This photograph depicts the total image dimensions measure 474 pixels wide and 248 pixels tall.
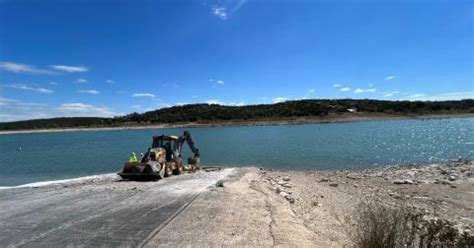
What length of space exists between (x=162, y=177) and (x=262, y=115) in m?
127

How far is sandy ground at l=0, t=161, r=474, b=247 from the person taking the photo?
963 centimetres

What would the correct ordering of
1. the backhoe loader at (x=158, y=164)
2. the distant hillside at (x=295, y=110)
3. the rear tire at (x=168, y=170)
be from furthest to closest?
the distant hillside at (x=295, y=110)
the rear tire at (x=168, y=170)
the backhoe loader at (x=158, y=164)

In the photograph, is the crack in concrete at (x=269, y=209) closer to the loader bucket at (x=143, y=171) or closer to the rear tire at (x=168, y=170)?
the loader bucket at (x=143, y=171)

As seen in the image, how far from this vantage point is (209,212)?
12039 millimetres

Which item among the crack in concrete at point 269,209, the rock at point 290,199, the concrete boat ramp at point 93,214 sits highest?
the concrete boat ramp at point 93,214

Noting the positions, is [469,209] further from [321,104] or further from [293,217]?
[321,104]

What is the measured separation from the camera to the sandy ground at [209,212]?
9.63 m

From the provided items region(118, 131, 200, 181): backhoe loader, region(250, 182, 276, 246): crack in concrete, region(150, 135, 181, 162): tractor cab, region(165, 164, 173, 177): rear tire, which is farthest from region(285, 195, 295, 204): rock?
region(150, 135, 181, 162): tractor cab

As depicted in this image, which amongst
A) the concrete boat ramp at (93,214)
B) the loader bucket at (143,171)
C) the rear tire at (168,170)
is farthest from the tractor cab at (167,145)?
the concrete boat ramp at (93,214)

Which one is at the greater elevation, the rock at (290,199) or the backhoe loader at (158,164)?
the backhoe loader at (158,164)

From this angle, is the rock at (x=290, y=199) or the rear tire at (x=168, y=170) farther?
the rear tire at (x=168, y=170)

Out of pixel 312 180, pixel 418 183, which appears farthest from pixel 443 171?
pixel 312 180

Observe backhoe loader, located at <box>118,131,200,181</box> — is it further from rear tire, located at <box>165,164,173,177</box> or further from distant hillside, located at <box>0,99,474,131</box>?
distant hillside, located at <box>0,99,474,131</box>

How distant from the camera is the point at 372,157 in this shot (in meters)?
36.4
